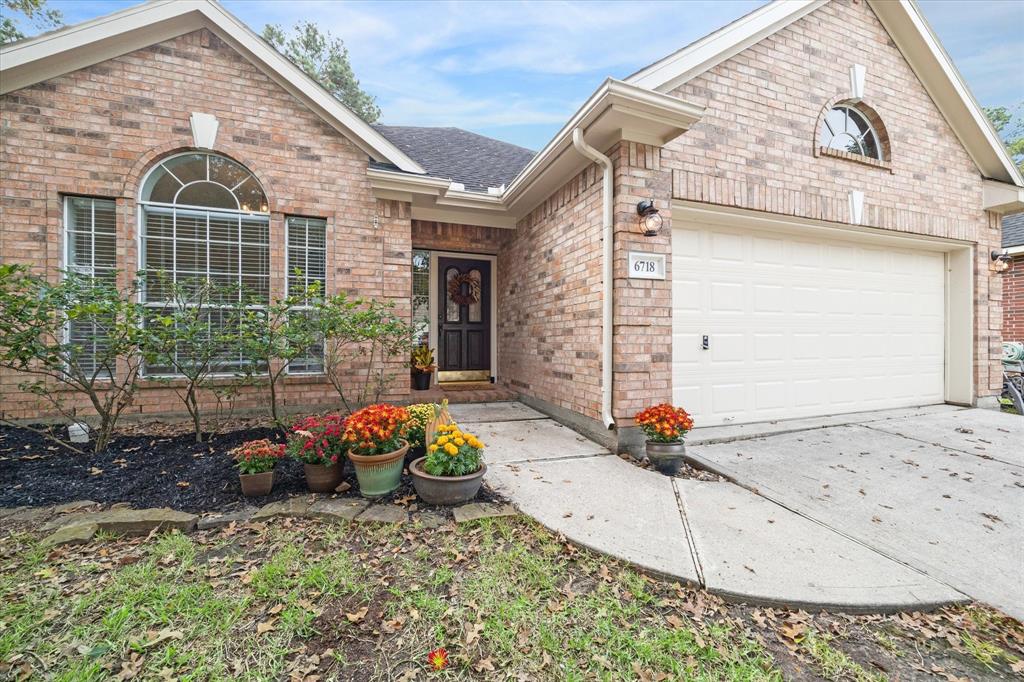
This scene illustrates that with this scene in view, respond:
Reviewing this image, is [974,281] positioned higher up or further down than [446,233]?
further down

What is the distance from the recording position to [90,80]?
4.34 metres

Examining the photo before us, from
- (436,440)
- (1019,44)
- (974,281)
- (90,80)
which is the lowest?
(436,440)

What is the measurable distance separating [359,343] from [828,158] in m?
6.25

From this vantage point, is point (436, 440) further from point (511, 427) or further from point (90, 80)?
point (90, 80)

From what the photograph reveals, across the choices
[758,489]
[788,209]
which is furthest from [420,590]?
[788,209]

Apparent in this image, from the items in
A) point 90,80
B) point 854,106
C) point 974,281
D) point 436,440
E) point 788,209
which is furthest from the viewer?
point 974,281

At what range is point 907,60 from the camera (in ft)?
18.3

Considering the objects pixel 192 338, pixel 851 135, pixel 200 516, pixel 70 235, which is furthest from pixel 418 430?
pixel 851 135

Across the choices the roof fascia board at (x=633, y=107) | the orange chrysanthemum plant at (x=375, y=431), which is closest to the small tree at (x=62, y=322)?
the orange chrysanthemum plant at (x=375, y=431)

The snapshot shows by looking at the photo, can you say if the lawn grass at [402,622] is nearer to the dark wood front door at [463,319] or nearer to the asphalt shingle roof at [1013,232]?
the dark wood front door at [463,319]

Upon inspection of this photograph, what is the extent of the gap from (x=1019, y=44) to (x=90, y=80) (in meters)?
10.6

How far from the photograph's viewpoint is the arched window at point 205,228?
4582mm

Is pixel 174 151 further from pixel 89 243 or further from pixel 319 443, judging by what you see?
pixel 319 443

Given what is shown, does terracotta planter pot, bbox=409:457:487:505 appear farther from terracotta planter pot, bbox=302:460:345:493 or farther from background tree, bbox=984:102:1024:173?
background tree, bbox=984:102:1024:173
